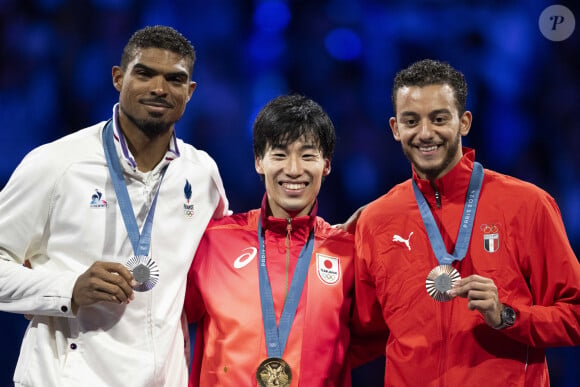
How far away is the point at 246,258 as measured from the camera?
2842 mm

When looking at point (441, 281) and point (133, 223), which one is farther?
point (133, 223)

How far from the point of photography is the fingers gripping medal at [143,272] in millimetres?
2414

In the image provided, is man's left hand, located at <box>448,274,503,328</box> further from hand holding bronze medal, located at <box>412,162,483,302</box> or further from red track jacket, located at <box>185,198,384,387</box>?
red track jacket, located at <box>185,198,384,387</box>

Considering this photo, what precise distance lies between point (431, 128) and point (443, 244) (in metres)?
0.48

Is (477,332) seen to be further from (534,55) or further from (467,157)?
(534,55)

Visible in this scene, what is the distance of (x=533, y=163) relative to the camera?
16.4 feet

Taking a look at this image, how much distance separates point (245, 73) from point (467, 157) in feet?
8.86

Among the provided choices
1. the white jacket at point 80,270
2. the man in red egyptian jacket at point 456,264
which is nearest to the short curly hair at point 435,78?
the man in red egyptian jacket at point 456,264

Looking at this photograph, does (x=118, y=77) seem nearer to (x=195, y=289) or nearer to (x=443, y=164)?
(x=195, y=289)

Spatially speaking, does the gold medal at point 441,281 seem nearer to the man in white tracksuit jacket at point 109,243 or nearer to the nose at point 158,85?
the man in white tracksuit jacket at point 109,243

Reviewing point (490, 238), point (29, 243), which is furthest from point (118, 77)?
point (490, 238)

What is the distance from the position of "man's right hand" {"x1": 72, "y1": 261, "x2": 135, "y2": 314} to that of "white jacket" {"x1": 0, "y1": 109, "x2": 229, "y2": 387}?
9cm

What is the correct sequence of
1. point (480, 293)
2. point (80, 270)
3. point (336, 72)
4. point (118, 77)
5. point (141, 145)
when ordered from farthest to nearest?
point (336, 72) < point (118, 77) < point (141, 145) < point (80, 270) < point (480, 293)

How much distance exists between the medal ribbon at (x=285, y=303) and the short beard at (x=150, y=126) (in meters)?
0.61
